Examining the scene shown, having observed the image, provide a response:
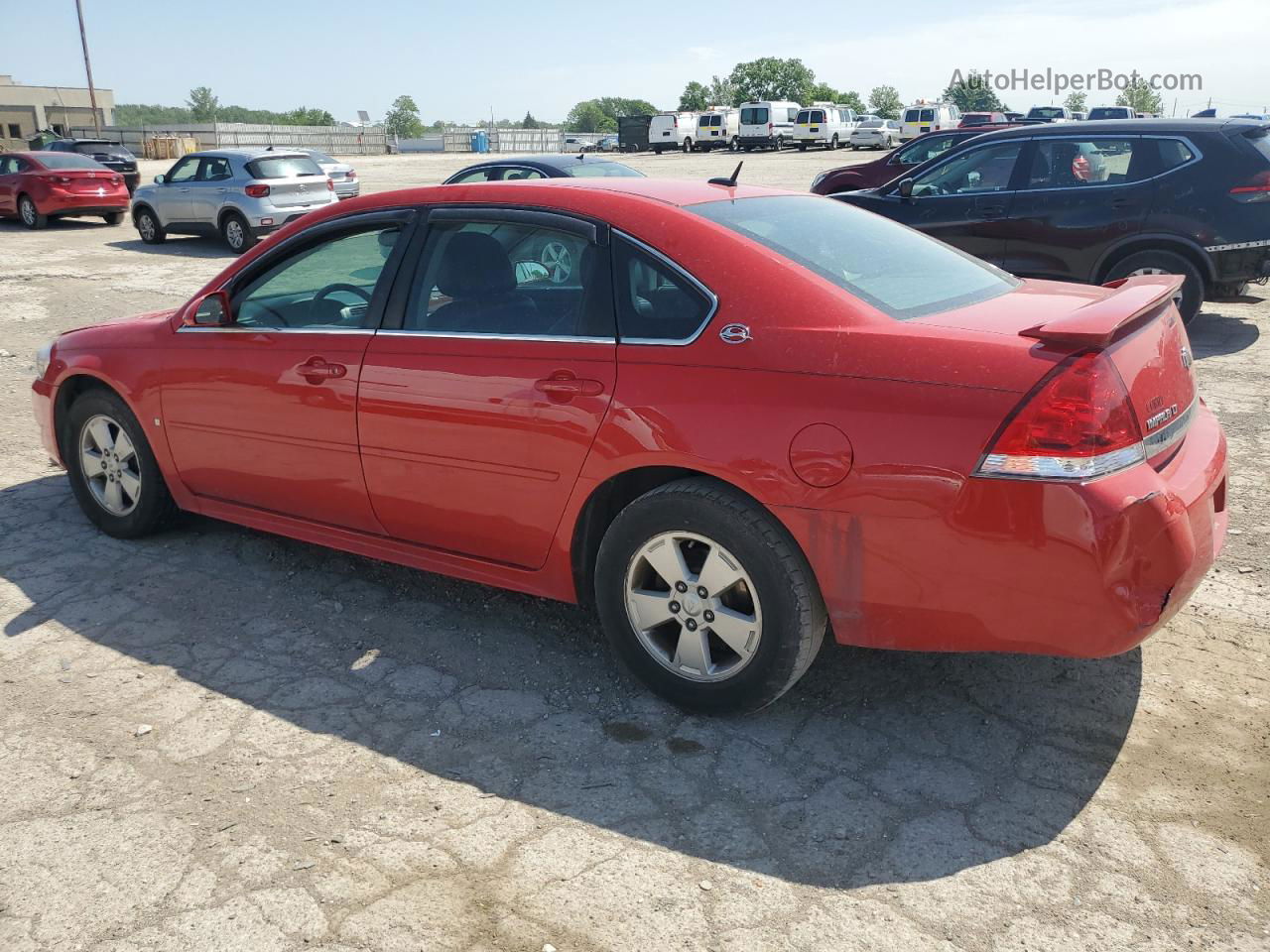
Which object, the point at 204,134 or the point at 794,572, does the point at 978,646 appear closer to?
the point at 794,572

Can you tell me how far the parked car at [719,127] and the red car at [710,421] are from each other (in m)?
53.4

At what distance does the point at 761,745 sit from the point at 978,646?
0.74 metres

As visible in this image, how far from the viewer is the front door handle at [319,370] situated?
411cm

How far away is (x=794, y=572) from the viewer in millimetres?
3158

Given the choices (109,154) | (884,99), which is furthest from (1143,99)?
(109,154)

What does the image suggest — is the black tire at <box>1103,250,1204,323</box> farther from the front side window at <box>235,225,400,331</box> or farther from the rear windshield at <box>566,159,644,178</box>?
the front side window at <box>235,225,400,331</box>

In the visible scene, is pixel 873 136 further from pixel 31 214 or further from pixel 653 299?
pixel 653 299

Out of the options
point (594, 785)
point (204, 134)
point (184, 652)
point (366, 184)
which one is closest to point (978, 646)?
point (594, 785)

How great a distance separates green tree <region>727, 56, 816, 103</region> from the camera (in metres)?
130

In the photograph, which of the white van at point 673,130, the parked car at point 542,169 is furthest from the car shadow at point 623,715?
the white van at point 673,130

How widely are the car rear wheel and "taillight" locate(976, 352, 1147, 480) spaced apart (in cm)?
1829

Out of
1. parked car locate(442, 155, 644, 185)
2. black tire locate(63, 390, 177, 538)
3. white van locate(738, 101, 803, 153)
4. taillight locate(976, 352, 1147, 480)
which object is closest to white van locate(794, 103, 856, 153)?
white van locate(738, 101, 803, 153)

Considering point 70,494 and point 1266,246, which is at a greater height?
point 1266,246

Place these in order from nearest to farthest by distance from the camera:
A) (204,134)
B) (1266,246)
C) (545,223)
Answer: (545,223) < (1266,246) < (204,134)
